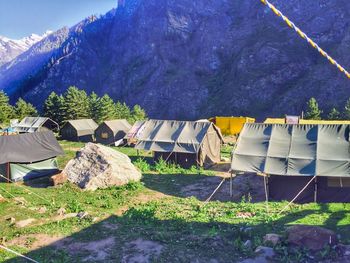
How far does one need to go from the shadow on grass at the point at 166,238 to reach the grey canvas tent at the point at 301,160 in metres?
2.78

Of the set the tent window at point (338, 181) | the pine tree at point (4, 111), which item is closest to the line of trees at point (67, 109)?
the pine tree at point (4, 111)

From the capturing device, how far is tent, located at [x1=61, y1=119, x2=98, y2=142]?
57.6m

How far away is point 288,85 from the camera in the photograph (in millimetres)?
109000

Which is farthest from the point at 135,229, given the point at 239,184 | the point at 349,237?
the point at 239,184

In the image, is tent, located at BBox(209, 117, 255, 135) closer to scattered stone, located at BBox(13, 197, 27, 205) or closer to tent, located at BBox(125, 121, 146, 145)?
tent, located at BBox(125, 121, 146, 145)

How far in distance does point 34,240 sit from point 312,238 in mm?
12139

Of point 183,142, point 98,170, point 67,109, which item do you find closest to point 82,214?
point 98,170

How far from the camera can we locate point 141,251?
46.3 ft

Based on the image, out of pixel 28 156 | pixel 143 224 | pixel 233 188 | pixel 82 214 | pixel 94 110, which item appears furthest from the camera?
pixel 94 110

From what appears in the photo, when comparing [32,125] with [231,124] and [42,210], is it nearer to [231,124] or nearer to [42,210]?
[231,124]

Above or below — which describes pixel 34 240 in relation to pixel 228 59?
below

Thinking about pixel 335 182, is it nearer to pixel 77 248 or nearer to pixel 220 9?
pixel 77 248

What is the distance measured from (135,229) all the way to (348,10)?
118 metres

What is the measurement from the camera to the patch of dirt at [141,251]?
44.2 ft
